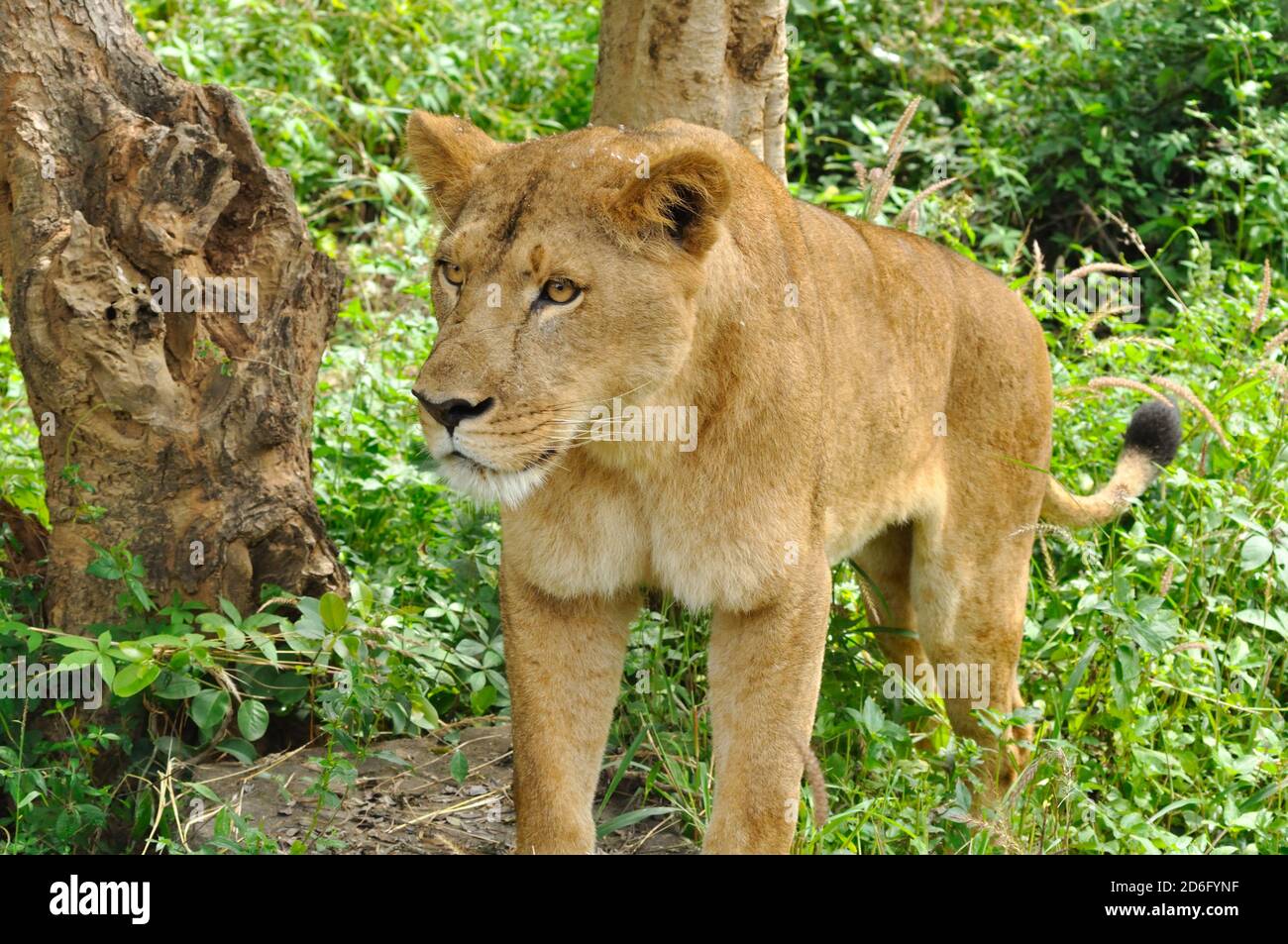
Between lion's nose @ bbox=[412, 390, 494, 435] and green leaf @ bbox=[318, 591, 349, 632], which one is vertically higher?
lion's nose @ bbox=[412, 390, 494, 435]

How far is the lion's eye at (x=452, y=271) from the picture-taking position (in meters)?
3.76

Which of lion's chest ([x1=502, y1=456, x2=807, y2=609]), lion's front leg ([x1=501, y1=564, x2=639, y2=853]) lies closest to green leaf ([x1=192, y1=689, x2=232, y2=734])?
lion's front leg ([x1=501, y1=564, x2=639, y2=853])

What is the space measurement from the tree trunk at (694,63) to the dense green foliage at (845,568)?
1.34 meters

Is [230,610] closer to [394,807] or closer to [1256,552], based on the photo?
[394,807]

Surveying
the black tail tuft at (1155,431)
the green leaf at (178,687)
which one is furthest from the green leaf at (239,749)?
the black tail tuft at (1155,431)

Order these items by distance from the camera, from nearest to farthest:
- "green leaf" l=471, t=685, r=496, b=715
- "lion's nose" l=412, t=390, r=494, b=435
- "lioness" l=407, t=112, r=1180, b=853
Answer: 1. "lion's nose" l=412, t=390, r=494, b=435
2. "lioness" l=407, t=112, r=1180, b=853
3. "green leaf" l=471, t=685, r=496, b=715

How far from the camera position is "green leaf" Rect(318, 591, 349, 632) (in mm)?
4301

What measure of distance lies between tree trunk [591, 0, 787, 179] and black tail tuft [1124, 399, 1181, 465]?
1.65 m

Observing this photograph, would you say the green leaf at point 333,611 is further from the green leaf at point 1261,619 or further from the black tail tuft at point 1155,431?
the black tail tuft at point 1155,431

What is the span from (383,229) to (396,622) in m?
3.89

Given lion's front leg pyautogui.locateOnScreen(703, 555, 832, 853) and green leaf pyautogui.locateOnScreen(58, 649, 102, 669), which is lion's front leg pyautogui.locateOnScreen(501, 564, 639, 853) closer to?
lion's front leg pyautogui.locateOnScreen(703, 555, 832, 853)

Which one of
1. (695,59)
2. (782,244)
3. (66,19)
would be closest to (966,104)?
(695,59)

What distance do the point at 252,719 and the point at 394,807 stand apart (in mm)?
560

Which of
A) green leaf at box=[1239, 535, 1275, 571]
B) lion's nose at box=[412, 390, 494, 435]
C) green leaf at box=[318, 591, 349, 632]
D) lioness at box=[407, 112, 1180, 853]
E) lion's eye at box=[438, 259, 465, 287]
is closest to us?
lion's nose at box=[412, 390, 494, 435]
